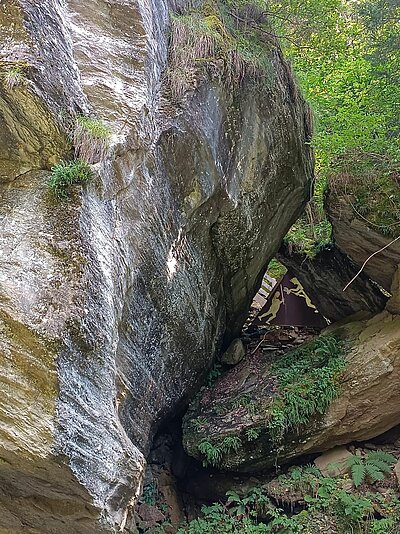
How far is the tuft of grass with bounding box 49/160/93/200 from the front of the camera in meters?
3.88

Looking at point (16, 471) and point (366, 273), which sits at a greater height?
point (366, 273)

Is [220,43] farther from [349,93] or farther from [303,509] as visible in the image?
[303,509]

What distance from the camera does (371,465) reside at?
7.40 metres

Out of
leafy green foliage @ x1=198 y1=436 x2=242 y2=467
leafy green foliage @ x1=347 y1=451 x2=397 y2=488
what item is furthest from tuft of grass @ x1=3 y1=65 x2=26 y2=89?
leafy green foliage @ x1=347 y1=451 x2=397 y2=488

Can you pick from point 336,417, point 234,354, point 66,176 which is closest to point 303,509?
point 336,417

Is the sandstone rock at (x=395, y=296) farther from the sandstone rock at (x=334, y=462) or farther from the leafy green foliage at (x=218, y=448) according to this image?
the leafy green foliage at (x=218, y=448)

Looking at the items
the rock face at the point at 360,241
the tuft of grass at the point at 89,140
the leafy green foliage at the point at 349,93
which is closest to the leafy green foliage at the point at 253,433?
the rock face at the point at 360,241

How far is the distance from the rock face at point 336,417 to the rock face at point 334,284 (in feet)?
2.74

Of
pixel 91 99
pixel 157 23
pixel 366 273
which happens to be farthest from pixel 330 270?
pixel 91 99

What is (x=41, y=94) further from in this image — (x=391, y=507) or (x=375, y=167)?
(x=391, y=507)

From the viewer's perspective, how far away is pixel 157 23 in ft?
19.6

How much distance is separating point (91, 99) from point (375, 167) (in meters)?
4.53

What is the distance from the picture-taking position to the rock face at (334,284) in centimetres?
898

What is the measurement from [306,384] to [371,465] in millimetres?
1514
